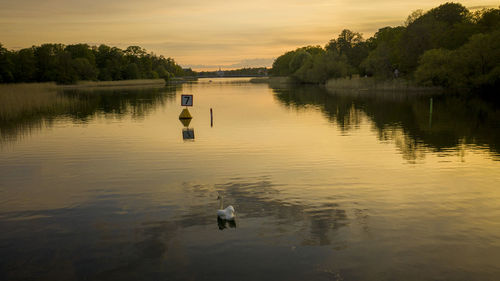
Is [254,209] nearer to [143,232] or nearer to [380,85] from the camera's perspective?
[143,232]

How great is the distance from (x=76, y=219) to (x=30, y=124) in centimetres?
3085

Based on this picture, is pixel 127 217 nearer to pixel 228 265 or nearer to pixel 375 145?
pixel 228 265

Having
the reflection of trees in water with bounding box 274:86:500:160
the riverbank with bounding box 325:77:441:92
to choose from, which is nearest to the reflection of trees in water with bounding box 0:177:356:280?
the reflection of trees in water with bounding box 274:86:500:160

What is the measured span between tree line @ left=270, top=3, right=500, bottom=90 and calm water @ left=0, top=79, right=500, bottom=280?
56146mm

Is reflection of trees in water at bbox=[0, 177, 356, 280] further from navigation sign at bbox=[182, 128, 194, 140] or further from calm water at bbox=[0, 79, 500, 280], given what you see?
navigation sign at bbox=[182, 128, 194, 140]

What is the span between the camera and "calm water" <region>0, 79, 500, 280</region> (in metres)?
9.56

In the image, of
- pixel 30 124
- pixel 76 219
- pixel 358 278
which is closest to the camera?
pixel 358 278

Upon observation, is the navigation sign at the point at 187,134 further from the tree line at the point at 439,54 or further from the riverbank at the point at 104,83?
the riverbank at the point at 104,83

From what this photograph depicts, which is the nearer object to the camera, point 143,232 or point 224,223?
point 143,232

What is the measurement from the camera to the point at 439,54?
77.9m

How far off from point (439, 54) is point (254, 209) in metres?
77.3

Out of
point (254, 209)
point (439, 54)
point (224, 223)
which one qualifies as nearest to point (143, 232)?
point (224, 223)

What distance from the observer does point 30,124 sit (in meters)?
38.7

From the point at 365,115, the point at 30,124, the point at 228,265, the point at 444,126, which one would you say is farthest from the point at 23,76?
the point at 228,265
